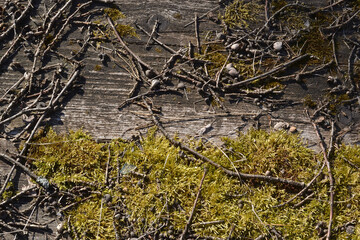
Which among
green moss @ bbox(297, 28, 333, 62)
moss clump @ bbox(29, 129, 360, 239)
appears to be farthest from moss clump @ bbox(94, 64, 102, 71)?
green moss @ bbox(297, 28, 333, 62)

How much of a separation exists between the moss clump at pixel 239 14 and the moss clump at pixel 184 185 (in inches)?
53.6

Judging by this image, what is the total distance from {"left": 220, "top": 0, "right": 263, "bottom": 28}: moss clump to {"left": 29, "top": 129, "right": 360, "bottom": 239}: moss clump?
1.36 meters

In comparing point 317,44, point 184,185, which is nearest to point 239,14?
point 317,44

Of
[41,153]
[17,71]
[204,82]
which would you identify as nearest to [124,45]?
[204,82]

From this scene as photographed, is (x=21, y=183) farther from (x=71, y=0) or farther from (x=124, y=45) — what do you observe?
(x=71, y=0)

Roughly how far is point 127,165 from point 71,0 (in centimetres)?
214

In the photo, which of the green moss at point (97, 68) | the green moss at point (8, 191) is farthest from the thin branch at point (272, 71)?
the green moss at point (8, 191)

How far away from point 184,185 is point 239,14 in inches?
86.0

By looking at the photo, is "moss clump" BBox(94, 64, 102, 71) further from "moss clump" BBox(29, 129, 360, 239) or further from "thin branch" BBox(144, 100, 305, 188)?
"thin branch" BBox(144, 100, 305, 188)

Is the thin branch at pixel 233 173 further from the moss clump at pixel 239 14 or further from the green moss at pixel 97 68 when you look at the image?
the moss clump at pixel 239 14

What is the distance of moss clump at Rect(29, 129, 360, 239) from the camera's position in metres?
3.37

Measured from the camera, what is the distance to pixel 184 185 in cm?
344

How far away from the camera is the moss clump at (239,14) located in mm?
3760

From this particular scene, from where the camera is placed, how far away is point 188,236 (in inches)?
132
